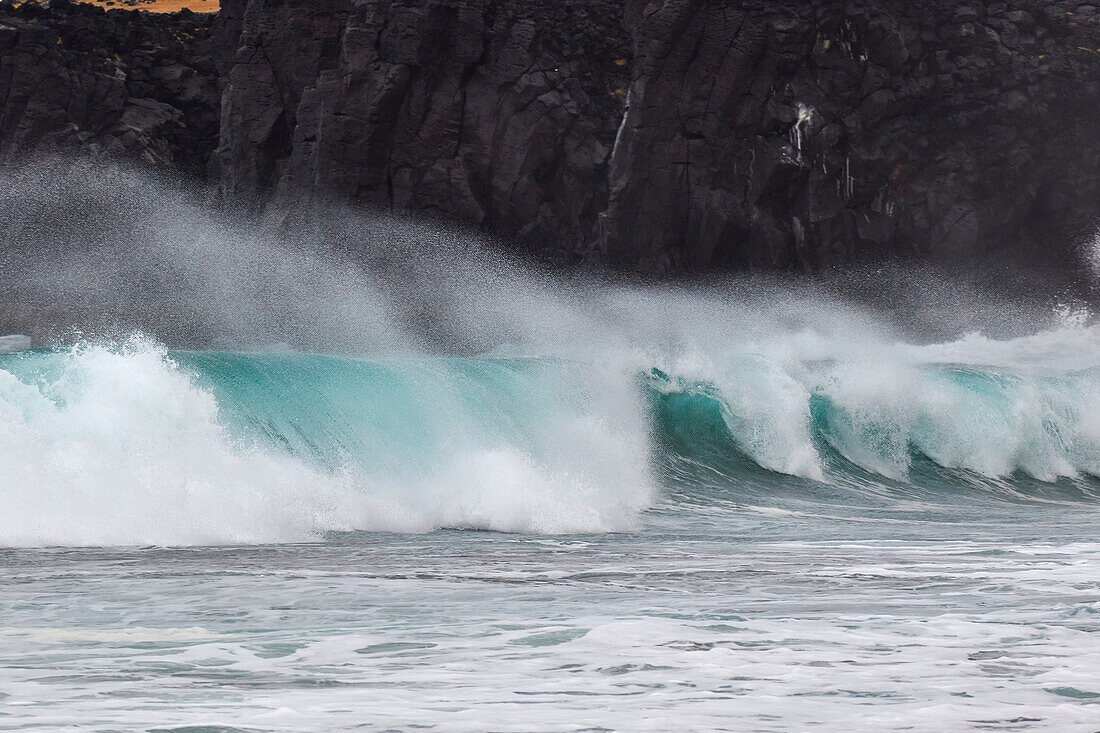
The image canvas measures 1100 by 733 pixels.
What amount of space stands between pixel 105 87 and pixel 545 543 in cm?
6043

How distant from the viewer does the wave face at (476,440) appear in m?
9.70

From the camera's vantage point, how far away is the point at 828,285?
164 feet

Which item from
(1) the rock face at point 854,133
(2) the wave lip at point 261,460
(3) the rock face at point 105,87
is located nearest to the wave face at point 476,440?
(2) the wave lip at point 261,460

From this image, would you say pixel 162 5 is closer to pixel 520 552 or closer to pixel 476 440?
pixel 476 440

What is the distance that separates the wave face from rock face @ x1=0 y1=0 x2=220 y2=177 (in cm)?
5024

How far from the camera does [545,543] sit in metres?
10.0

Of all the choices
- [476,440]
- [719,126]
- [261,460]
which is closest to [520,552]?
[261,460]

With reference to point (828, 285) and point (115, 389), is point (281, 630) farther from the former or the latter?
point (828, 285)

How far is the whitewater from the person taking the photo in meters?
4.73

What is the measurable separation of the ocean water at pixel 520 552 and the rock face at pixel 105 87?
5043cm

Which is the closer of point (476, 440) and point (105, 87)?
point (476, 440)

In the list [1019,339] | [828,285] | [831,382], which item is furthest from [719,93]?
[831,382]

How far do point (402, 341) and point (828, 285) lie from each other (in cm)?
1787

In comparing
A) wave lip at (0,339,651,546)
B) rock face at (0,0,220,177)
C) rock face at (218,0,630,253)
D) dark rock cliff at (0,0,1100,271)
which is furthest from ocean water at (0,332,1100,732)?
rock face at (0,0,220,177)
